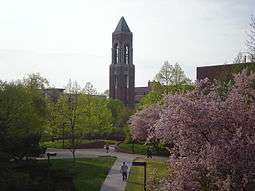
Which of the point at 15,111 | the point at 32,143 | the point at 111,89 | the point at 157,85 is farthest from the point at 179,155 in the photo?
the point at 111,89

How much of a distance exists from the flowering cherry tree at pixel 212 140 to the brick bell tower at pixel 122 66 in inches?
3541

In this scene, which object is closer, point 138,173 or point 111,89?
point 138,173

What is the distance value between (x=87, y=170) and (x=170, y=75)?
54.0 ft

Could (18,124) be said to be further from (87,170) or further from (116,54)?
(116,54)

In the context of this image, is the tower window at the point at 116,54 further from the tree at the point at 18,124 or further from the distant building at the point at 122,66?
the tree at the point at 18,124

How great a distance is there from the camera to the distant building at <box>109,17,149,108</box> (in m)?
104

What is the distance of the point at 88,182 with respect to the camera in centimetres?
3002

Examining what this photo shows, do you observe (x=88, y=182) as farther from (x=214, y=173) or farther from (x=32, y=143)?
(x=214, y=173)

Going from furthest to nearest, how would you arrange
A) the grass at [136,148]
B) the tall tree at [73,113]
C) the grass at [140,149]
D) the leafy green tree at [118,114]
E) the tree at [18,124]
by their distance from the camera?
the leafy green tree at [118,114] → the grass at [136,148] → the grass at [140,149] → the tall tree at [73,113] → the tree at [18,124]

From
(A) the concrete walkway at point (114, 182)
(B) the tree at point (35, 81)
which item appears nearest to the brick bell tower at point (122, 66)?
(B) the tree at point (35, 81)

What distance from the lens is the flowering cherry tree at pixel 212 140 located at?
12945 millimetres

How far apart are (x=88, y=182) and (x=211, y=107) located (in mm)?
17835

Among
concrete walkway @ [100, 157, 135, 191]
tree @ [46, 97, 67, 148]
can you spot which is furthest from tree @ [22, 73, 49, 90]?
concrete walkway @ [100, 157, 135, 191]

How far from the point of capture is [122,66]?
10500 centimetres
